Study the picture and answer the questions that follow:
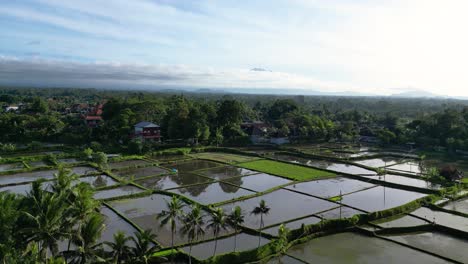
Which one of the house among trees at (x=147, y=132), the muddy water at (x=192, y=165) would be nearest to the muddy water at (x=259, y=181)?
the muddy water at (x=192, y=165)

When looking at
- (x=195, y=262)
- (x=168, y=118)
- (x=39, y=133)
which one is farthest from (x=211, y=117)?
(x=195, y=262)

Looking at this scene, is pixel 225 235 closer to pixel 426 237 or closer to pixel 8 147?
pixel 426 237

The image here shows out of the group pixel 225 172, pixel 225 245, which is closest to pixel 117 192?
pixel 225 172

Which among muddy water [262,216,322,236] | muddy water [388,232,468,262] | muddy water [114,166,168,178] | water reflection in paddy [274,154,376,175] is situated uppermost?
water reflection in paddy [274,154,376,175]

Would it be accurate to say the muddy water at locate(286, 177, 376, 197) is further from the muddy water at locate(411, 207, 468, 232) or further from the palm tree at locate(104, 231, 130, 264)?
the palm tree at locate(104, 231, 130, 264)

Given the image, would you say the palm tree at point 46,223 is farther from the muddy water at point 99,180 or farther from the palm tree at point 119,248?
the muddy water at point 99,180

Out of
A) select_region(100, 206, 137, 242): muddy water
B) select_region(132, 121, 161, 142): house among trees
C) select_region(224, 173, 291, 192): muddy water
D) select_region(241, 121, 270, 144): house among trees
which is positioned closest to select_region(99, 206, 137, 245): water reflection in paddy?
select_region(100, 206, 137, 242): muddy water
